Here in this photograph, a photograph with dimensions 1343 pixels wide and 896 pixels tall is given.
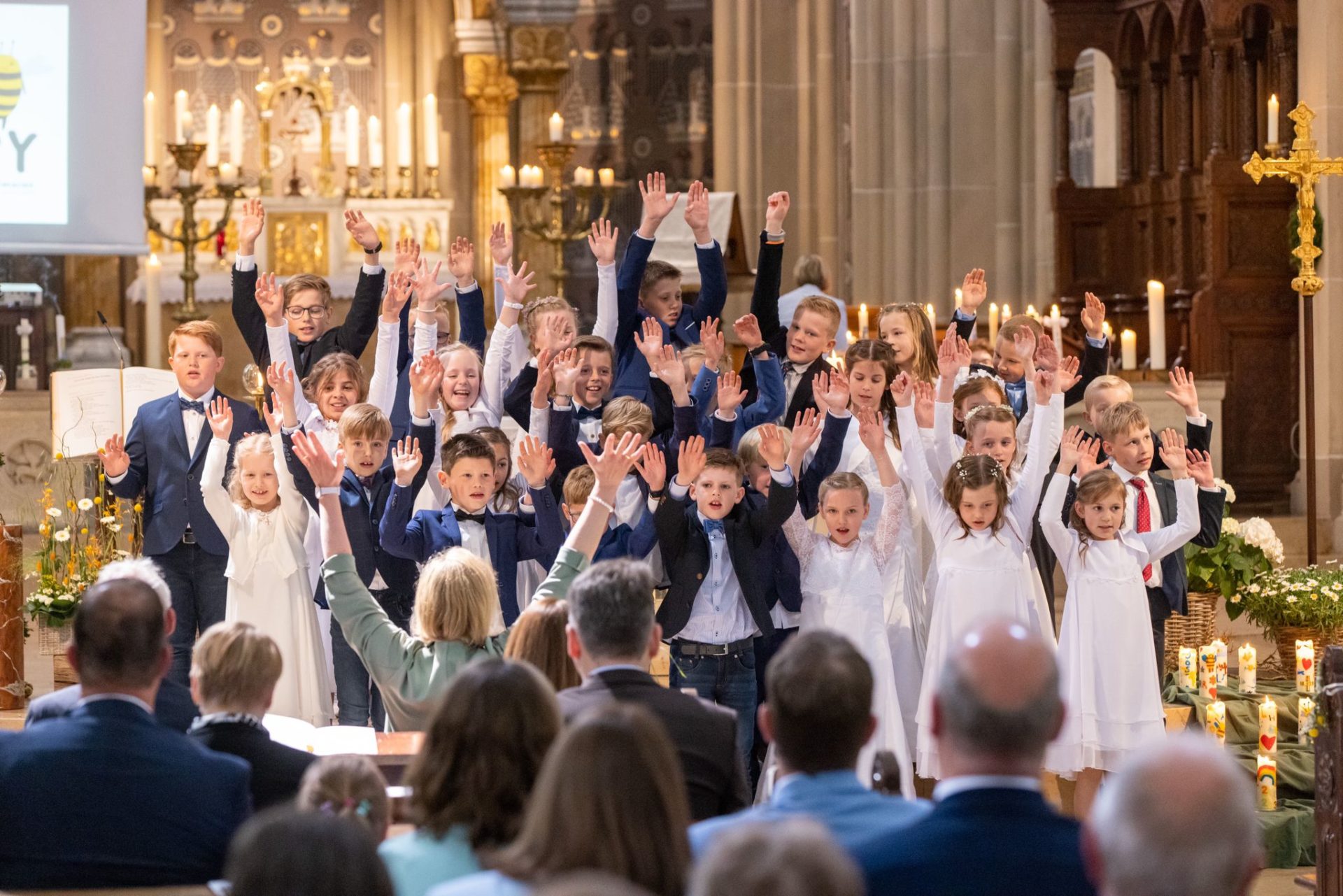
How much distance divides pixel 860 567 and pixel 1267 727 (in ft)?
4.67

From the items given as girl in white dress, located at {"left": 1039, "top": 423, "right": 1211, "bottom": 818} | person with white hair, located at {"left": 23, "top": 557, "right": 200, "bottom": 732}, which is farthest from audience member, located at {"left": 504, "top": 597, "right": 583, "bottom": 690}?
girl in white dress, located at {"left": 1039, "top": 423, "right": 1211, "bottom": 818}

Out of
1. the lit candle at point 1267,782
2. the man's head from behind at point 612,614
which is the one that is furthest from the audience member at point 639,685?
the lit candle at point 1267,782

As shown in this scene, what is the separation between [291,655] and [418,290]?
1.41 metres

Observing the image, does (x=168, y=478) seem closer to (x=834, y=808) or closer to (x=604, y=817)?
(x=834, y=808)

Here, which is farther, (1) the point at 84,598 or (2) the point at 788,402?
(2) the point at 788,402

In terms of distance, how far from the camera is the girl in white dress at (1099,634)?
5.77m

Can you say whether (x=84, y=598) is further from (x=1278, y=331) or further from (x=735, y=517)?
(x=1278, y=331)

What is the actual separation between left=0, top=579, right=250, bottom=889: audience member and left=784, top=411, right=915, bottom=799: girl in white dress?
2775 mm

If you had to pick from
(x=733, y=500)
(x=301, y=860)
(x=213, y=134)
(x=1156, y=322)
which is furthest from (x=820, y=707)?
(x=213, y=134)

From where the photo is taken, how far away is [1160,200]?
434 inches

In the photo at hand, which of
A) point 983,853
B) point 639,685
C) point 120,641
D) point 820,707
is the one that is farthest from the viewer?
point 639,685

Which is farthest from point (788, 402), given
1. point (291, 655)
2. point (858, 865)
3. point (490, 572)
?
point (858, 865)

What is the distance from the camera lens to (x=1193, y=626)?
285 inches

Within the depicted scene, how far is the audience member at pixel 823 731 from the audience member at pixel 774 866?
0.90m
